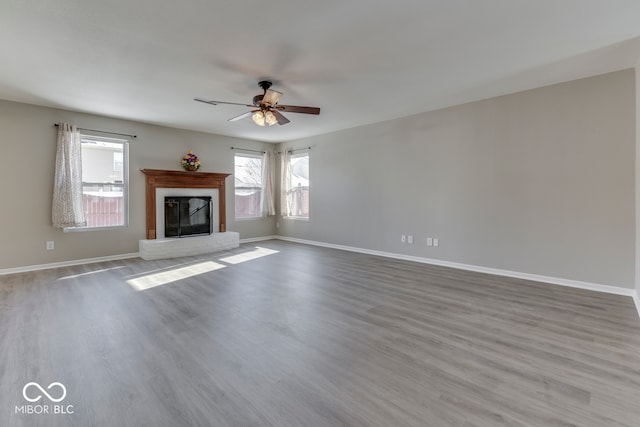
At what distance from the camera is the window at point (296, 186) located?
7.31 m

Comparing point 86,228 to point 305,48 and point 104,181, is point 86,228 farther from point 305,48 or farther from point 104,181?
point 305,48

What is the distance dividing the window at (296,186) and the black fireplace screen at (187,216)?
1.99 metres

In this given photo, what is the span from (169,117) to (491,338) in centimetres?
573

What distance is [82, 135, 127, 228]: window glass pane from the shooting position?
202 inches

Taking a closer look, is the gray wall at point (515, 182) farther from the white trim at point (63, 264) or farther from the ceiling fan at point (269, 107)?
the white trim at point (63, 264)

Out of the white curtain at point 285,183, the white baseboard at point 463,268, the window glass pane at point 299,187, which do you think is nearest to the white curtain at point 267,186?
the white curtain at point 285,183

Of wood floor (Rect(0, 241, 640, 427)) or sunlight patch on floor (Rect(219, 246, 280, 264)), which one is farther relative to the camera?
sunlight patch on floor (Rect(219, 246, 280, 264))

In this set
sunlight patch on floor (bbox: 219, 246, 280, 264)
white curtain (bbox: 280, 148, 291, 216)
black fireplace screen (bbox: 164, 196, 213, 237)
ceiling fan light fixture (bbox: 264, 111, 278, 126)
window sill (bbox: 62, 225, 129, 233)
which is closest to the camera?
ceiling fan light fixture (bbox: 264, 111, 278, 126)

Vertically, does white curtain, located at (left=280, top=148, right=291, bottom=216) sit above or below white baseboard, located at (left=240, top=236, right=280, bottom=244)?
above

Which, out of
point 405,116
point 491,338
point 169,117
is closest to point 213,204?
point 169,117

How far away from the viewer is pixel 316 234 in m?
7.04

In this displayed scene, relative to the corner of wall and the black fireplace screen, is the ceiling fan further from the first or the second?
the corner of wall

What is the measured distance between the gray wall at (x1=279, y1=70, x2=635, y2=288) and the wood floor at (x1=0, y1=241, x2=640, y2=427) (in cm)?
58

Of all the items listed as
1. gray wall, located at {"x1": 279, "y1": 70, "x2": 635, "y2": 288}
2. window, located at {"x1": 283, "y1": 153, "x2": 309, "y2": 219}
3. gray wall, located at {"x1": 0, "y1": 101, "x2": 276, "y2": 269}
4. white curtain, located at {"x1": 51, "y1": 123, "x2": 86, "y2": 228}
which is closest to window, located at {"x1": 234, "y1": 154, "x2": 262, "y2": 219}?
window, located at {"x1": 283, "y1": 153, "x2": 309, "y2": 219}
